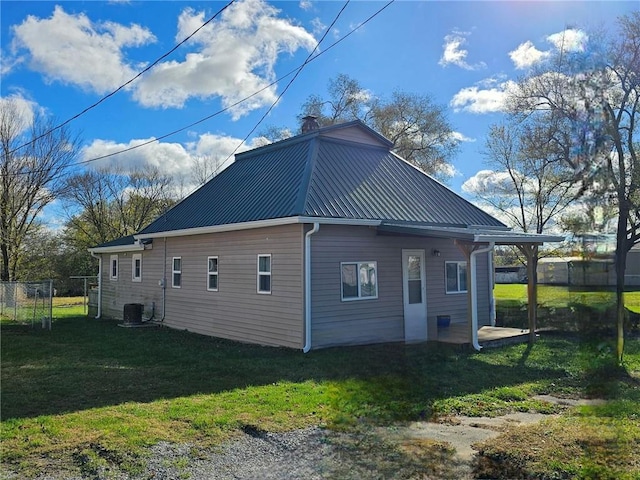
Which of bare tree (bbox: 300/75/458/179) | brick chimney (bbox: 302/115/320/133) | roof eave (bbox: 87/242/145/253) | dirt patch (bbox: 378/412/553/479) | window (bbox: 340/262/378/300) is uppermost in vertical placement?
bare tree (bbox: 300/75/458/179)

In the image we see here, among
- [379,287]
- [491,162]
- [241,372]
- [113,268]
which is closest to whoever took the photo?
[241,372]

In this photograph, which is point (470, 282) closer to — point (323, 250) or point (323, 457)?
point (323, 250)

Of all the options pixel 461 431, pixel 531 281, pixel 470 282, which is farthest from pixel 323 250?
pixel 461 431

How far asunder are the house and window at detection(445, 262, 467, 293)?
0.03m

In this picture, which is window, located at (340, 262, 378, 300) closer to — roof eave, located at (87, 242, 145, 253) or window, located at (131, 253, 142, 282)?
roof eave, located at (87, 242, 145, 253)

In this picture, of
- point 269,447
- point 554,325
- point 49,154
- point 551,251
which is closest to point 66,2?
point 269,447

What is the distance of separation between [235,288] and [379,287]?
3.56 meters

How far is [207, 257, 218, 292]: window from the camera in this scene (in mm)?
12727

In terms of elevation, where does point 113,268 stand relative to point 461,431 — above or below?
above

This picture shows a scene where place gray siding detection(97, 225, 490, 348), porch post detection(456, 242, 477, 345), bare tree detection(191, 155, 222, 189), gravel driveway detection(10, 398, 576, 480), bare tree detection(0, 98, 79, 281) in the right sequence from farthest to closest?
1. bare tree detection(191, 155, 222, 189)
2. bare tree detection(0, 98, 79, 281)
3. gray siding detection(97, 225, 490, 348)
4. porch post detection(456, 242, 477, 345)
5. gravel driveway detection(10, 398, 576, 480)

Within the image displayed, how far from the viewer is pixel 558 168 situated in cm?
1628

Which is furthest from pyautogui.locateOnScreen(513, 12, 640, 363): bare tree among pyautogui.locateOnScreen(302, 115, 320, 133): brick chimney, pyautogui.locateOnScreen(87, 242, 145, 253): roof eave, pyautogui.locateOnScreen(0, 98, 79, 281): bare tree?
pyautogui.locateOnScreen(0, 98, 79, 281): bare tree

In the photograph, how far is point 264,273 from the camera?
36.0 ft

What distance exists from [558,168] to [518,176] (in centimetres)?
723
